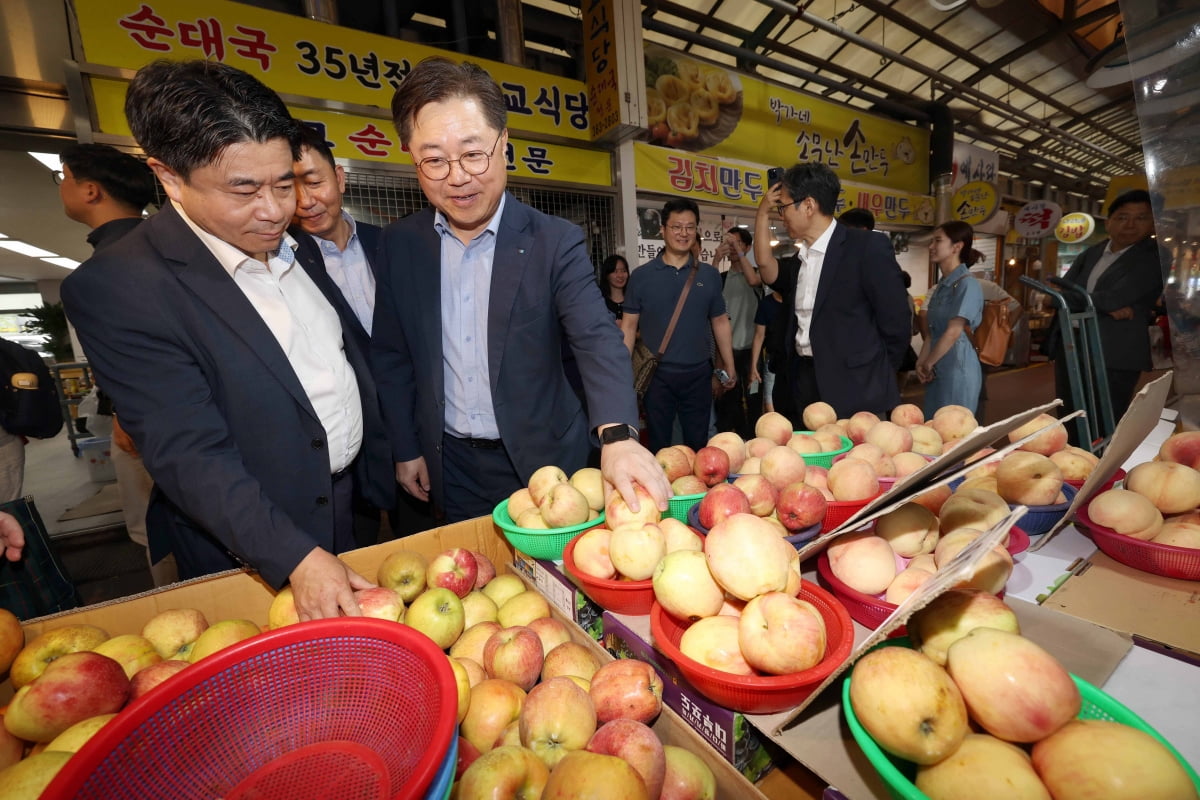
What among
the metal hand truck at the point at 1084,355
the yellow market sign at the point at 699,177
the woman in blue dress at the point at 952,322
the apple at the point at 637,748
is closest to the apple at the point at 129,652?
the apple at the point at 637,748

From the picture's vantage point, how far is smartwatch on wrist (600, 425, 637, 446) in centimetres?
158

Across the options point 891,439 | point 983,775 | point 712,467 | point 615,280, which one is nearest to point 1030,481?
point 891,439

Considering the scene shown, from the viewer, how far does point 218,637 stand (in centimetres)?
122

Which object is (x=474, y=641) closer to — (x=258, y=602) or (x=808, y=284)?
(x=258, y=602)

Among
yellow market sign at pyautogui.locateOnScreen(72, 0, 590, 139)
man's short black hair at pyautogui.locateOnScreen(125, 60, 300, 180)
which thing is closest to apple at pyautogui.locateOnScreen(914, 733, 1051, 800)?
man's short black hair at pyautogui.locateOnScreen(125, 60, 300, 180)

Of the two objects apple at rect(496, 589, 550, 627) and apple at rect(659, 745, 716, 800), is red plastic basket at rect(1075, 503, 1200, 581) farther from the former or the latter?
apple at rect(496, 589, 550, 627)

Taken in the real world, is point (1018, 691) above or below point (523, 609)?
above

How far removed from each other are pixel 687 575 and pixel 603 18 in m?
5.68

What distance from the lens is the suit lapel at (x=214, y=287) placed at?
1.48 metres

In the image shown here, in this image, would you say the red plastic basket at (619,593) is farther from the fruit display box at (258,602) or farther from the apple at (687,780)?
the apple at (687,780)

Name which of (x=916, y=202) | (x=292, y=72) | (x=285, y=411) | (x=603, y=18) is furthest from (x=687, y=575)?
(x=916, y=202)

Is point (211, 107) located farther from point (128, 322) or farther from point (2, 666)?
point (2, 666)

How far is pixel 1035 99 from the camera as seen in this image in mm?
12062

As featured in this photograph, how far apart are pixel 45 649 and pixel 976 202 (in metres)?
13.8
